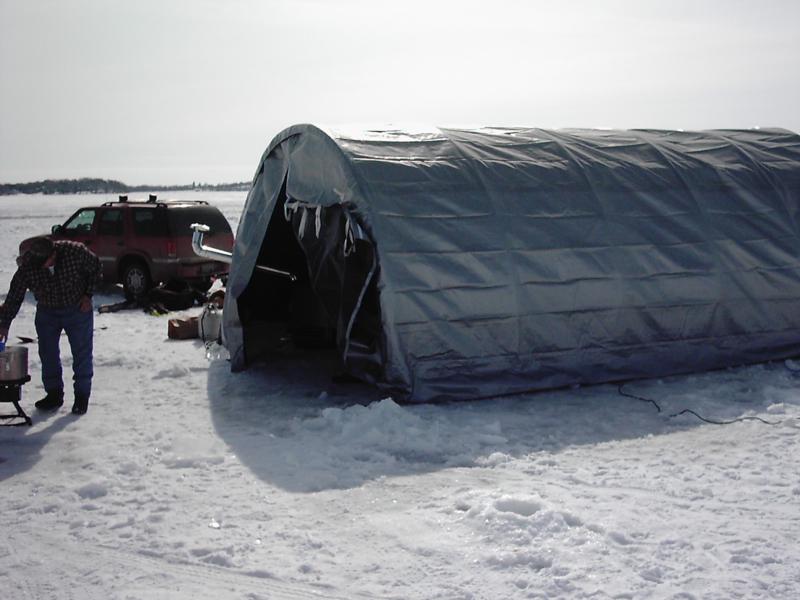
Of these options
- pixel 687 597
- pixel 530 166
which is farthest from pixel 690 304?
pixel 687 597

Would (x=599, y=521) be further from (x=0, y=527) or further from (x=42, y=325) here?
(x=42, y=325)

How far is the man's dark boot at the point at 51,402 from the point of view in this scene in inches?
319

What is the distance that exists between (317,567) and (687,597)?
202 centimetres

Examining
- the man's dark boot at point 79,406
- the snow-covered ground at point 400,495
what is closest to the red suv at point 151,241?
the snow-covered ground at point 400,495

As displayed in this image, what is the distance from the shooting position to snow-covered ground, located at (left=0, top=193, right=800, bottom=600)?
15.3 ft

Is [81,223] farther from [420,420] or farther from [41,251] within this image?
[420,420]

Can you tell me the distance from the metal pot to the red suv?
8.36 metres

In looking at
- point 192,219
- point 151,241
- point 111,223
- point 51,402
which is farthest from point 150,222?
point 51,402

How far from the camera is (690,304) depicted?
9.34 meters

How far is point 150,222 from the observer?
631 inches

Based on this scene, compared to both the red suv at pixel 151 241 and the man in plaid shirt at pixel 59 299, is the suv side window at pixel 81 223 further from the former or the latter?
the man in plaid shirt at pixel 59 299

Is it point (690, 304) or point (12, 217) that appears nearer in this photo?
point (690, 304)

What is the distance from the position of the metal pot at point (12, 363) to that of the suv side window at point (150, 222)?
8680mm

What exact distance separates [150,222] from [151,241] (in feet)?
1.38
